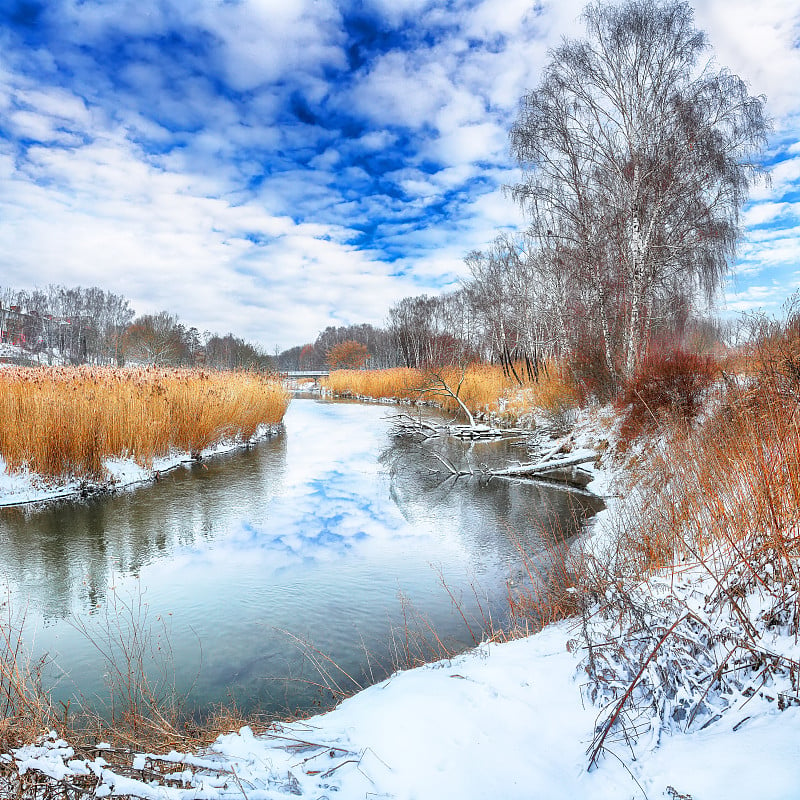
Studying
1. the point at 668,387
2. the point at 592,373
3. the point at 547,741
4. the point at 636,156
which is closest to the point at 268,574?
the point at 547,741

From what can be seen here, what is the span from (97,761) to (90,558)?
4.00m

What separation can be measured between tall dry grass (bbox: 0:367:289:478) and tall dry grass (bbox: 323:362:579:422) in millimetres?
5305

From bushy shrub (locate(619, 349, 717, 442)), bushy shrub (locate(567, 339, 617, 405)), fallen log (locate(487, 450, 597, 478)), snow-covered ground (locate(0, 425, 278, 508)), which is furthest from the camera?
bushy shrub (locate(567, 339, 617, 405))

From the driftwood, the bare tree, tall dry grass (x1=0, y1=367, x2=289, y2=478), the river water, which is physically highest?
the bare tree

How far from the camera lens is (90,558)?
15.9 feet

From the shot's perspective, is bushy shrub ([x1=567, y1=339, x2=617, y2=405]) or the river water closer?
the river water

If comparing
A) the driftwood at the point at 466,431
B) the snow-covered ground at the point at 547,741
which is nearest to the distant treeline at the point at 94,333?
the driftwood at the point at 466,431

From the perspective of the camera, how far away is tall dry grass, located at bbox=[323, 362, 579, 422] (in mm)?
12375

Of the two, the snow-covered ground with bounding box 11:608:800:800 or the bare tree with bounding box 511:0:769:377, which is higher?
the bare tree with bounding box 511:0:769:377

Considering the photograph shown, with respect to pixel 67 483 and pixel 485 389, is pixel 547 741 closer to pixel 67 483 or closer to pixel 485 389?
pixel 67 483

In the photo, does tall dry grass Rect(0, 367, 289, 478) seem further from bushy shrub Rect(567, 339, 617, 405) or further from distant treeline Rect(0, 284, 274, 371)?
distant treeline Rect(0, 284, 274, 371)

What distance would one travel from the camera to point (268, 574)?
4.55 metres

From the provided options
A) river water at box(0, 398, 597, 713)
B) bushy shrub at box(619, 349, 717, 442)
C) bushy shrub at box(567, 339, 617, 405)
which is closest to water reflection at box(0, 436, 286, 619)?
river water at box(0, 398, 597, 713)

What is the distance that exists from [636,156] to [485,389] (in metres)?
8.84
